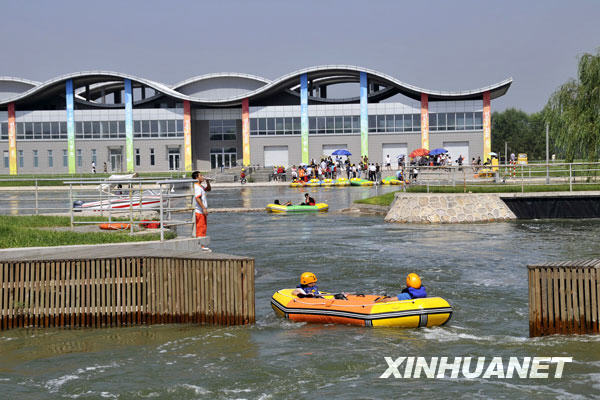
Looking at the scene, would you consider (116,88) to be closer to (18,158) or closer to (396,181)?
(18,158)

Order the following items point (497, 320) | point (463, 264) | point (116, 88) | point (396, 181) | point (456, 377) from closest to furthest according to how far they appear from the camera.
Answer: point (456, 377) < point (497, 320) < point (463, 264) < point (396, 181) < point (116, 88)

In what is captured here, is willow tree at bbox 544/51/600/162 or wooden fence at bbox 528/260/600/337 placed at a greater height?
willow tree at bbox 544/51/600/162

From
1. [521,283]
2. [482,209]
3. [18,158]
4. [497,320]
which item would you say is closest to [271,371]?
[497,320]

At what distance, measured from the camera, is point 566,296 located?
12.0 meters

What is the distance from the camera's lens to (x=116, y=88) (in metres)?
91.4

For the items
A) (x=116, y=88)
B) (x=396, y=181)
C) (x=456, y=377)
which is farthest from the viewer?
(x=116, y=88)

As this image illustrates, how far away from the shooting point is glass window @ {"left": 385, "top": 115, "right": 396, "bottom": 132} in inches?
3228

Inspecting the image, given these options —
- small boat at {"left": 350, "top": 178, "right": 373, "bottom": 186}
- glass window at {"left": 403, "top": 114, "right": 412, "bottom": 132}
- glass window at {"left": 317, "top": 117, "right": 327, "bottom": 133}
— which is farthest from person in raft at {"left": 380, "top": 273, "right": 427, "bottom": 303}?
glass window at {"left": 317, "top": 117, "right": 327, "bottom": 133}

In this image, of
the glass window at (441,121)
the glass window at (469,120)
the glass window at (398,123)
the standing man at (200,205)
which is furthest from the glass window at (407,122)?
the standing man at (200,205)

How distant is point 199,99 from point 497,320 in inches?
2787

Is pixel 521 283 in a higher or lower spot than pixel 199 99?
lower

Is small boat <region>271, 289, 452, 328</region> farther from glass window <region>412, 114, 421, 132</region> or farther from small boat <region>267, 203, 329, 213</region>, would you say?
glass window <region>412, 114, 421, 132</region>

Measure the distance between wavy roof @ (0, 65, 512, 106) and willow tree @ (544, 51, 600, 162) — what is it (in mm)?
40592

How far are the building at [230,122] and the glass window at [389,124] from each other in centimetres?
11
